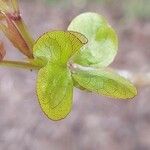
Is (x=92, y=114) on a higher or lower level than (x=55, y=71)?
lower

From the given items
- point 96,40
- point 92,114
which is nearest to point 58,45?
point 96,40

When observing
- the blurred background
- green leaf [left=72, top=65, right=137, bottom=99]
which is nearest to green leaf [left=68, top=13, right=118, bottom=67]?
green leaf [left=72, top=65, right=137, bottom=99]

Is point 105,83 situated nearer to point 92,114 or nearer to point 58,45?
point 58,45

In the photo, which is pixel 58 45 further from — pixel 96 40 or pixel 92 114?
pixel 92 114

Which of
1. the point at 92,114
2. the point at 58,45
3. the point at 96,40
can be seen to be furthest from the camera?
the point at 92,114

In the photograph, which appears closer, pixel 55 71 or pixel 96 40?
pixel 55 71

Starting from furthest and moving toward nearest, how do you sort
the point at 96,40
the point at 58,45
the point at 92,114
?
the point at 92,114
the point at 96,40
the point at 58,45
